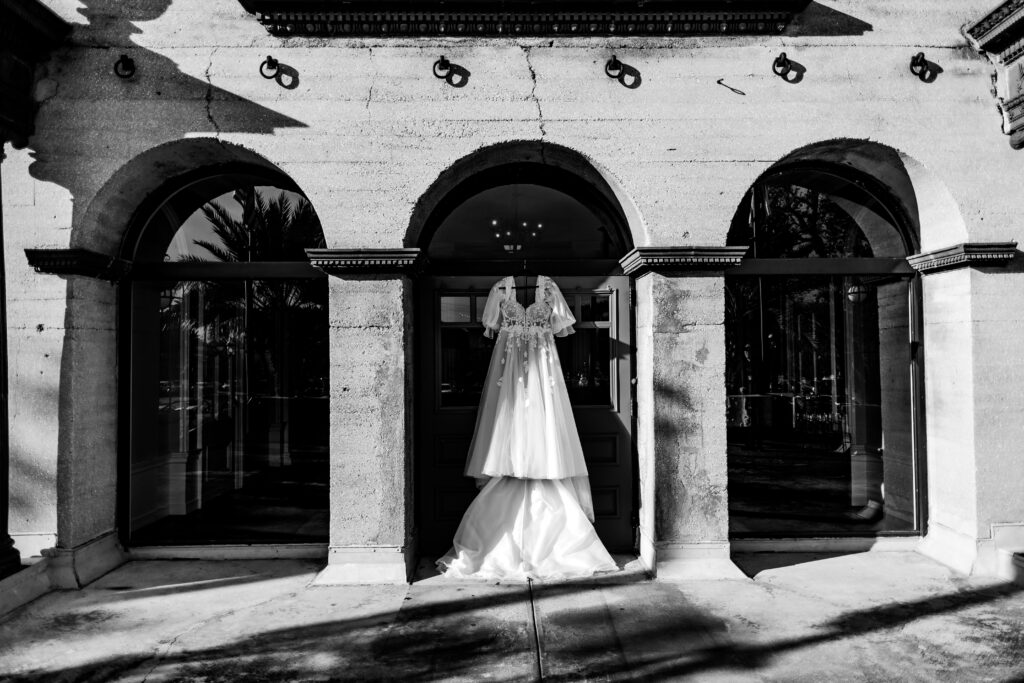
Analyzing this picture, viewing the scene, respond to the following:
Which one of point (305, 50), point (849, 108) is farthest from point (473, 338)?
point (849, 108)

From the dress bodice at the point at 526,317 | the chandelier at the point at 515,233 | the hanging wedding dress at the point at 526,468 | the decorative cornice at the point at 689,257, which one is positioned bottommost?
the hanging wedding dress at the point at 526,468

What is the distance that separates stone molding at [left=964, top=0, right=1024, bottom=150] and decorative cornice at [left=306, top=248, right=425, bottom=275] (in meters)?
4.87

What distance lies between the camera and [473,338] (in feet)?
19.4

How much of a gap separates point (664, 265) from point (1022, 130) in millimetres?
3080

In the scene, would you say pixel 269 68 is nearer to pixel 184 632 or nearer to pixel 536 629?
pixel 184 632

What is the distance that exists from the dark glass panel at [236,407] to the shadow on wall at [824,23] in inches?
183

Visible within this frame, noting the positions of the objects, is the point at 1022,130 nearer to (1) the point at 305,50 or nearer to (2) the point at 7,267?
(1) the point at 305,50

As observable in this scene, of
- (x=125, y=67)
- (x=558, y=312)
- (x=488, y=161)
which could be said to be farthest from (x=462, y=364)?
(x=125, y=67)

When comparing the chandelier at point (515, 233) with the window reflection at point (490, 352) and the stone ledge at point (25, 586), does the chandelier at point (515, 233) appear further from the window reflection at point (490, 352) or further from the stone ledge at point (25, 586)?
the stone ledge at point (25, 586)

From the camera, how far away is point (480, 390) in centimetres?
590

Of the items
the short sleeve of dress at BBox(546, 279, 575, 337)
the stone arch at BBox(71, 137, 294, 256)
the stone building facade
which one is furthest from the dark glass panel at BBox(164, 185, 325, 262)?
the short sleeve of dress at BBox(546, 279, 575, 337)

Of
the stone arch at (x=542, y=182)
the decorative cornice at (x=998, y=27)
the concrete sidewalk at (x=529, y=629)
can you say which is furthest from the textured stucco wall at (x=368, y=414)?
the decorative cornice at (x=998, y=27)

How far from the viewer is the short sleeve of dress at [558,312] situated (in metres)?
5.67

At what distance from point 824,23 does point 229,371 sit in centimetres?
602
